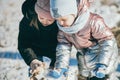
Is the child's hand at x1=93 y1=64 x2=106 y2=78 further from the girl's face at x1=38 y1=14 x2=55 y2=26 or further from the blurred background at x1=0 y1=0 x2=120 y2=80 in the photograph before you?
the girl's face at x1=38 y1=14 x2=55 y2=26

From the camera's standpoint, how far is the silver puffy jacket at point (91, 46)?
1.92m

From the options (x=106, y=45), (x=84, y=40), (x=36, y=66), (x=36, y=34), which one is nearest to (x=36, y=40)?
(x=36, y=34)

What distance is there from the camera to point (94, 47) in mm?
1947

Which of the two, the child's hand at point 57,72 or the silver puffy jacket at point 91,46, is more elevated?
the silver puffy jacket at point 91,46

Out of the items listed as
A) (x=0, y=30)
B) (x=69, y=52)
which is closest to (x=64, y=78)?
(x=69, y=52)

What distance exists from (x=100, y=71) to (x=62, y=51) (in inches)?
8.5

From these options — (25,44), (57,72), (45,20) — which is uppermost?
(45,20)

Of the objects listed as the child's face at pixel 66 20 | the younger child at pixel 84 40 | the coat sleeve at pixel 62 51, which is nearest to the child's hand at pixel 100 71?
the younger child at pixel 84 40

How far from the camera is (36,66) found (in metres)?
2.04

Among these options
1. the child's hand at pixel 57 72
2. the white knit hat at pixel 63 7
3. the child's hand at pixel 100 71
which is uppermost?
the white knit hat at pixel 63 7

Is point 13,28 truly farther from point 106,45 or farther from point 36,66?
point 106,45

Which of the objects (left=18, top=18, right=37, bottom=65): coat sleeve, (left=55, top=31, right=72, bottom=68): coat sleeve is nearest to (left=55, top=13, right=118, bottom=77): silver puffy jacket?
(left=55, top=31, right=72, bottom=68): coat sleeve

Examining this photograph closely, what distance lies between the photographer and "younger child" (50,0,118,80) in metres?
1.92

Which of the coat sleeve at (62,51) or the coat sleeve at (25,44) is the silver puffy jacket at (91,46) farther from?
the coat sleeve at (25,44)
